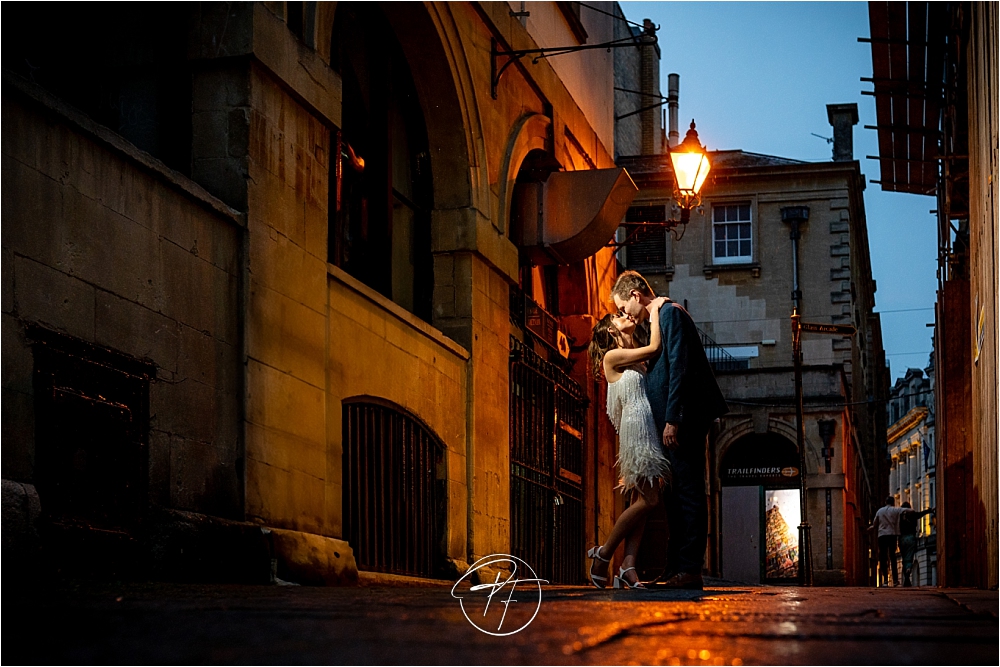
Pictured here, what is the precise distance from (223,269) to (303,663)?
5.71 metres

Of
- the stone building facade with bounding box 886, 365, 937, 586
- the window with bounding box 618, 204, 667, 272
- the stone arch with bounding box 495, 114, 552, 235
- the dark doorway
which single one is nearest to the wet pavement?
the dark doorway

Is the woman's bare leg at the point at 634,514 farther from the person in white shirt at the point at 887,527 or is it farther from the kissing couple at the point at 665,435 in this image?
the person in white shirt at the point at 887,527

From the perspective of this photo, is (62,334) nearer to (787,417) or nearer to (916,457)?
(787,417)

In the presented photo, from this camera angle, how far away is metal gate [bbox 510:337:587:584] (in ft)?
46.8

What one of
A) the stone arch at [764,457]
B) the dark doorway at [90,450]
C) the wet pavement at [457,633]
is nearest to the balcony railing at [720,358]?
the stone arch at [764,457]

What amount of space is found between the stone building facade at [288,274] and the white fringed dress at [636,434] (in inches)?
74.9

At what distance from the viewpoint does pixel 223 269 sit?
7.79 metres

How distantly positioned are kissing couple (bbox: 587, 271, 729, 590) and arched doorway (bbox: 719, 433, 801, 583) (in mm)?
26580

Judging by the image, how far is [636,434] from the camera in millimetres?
7949

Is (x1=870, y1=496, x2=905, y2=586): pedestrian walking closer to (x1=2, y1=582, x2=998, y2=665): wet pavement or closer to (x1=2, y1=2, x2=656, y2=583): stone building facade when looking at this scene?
(x1=2, y1=2, x2=656, y2=583): stone building facade

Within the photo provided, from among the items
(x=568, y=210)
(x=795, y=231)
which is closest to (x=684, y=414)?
(x=568, y=210)

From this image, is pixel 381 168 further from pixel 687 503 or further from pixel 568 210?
pixel 687 503

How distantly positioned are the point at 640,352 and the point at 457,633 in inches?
209

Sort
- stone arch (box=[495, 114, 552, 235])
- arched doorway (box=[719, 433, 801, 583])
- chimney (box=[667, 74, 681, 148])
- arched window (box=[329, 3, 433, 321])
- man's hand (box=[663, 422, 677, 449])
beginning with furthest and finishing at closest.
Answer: chimney (box=[667, 74, 681, 148]) < arched doorway (box=[719, 433, 801, 583]) < stone arch (box=[495, 114, 552, 235]) < arched window (box=[329, 3, 433, 321]) < man's hand (box=[663, 422, 677, 449])
